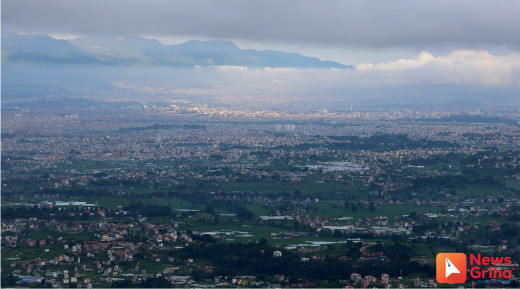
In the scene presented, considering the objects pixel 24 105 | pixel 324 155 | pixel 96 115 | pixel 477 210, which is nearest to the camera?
pixel 477 210

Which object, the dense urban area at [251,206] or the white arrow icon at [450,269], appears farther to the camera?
the dense urban area at [251,206]

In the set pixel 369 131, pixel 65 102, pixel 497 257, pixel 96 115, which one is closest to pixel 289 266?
pixel 497 257

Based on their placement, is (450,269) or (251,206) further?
(251,206)

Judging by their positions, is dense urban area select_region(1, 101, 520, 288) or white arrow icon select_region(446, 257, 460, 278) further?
dense urban area select_region(1, 101, 520, 288)

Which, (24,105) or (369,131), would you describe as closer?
(369,131)

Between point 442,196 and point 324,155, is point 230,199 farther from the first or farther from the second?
point 324,155

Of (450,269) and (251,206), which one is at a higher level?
(450,269)

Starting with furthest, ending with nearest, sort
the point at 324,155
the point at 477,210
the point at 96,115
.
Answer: the point at 96,115
the point at 324,155
the point at 477,210
